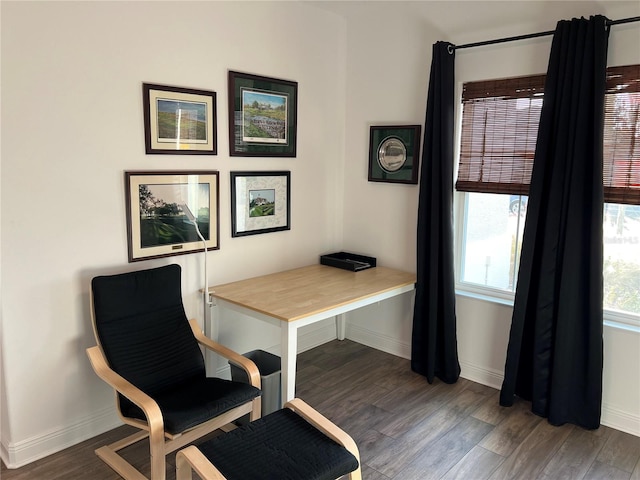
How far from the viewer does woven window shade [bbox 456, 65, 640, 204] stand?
2699mm

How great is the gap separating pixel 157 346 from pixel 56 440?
705 millimetres

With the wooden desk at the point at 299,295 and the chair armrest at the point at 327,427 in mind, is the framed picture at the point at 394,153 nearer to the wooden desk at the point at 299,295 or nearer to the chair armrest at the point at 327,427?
the wooden desk at the point at 299,295

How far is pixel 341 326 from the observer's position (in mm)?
4184

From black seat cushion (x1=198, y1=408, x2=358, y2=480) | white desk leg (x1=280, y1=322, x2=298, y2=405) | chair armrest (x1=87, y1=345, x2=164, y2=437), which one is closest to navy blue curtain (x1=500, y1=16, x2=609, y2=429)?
white desk leg (x1=280, y1=322, x2=298, y2=405)

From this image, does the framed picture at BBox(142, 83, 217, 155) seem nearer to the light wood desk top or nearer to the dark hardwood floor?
the light wood desk top

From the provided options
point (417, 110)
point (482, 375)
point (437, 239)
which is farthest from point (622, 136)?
point (482, 375)

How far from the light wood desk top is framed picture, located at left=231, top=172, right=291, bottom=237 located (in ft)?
1.14

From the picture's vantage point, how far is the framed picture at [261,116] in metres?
3.21

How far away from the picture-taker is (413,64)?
11.6ft

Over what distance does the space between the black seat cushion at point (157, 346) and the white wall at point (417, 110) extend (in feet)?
5.42

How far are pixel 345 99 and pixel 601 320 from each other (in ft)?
7.75

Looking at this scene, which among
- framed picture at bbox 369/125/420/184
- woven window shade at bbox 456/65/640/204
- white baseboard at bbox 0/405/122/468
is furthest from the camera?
framed picture at bbox 369/125/420/184

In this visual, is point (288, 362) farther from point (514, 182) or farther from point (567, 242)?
point (514, 182)

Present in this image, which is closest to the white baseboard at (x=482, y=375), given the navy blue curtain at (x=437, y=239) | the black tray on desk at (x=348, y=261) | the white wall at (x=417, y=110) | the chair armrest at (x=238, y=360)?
the white wall at (x=417, y=110)
